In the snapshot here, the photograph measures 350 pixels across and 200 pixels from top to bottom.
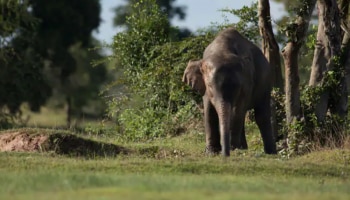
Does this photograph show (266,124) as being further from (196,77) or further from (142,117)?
(142,117)

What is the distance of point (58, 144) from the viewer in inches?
784

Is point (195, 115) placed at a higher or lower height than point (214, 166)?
higher

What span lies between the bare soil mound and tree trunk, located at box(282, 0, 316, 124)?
372cm

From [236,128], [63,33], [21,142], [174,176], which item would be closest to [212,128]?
[236,128]

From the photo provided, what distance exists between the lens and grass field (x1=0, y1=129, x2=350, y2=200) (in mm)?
12055

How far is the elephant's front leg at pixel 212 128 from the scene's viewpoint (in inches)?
823

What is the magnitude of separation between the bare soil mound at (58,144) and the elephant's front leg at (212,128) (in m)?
1.77

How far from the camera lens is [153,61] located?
2741cm

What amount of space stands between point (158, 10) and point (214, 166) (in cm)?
1320

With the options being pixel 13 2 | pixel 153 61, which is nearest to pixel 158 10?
pixel 153 61

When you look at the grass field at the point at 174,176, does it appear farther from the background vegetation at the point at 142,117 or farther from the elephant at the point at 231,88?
the elephant at the point at 231,88

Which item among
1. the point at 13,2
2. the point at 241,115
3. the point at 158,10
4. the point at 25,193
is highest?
the point at 158,10

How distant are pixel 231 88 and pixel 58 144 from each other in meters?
3.45

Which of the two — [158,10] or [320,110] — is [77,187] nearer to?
A: [320,110]
